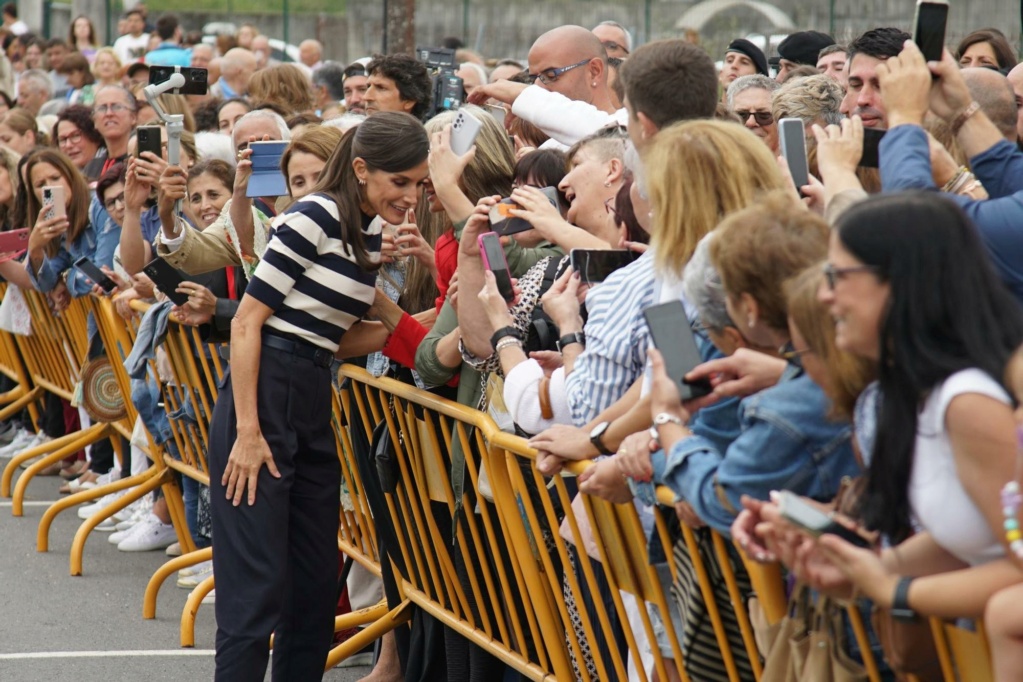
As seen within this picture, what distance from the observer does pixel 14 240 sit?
8.94 meters

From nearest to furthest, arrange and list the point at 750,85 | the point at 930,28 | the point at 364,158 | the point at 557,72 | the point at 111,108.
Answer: the point at 930,28 < the point at 364,158 < the point at 750,85 < the point at 557,72 < the point at 111,108

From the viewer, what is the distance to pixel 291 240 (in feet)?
15.2

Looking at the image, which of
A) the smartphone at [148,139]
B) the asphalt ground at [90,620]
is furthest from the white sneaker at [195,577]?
the smartphone at [148,139]

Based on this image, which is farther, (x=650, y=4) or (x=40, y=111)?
(x=650, y=4)

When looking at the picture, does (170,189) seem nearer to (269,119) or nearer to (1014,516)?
(269,119)

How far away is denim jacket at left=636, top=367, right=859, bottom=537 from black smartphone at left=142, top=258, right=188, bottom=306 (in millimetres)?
3320

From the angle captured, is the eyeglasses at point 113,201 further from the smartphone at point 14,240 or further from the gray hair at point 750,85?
Result: the gray hair at point 750,85

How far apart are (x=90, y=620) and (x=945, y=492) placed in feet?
16.7

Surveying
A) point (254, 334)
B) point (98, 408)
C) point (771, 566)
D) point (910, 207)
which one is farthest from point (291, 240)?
point (98, 408)

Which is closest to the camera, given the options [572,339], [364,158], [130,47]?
[572,339]

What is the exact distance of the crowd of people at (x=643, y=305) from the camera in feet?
8.21

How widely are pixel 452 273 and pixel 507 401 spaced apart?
38.0 inches

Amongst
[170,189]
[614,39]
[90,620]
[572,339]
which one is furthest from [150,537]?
[572,339]

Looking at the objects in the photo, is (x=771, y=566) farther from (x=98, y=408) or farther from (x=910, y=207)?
(x=98, y=408)
